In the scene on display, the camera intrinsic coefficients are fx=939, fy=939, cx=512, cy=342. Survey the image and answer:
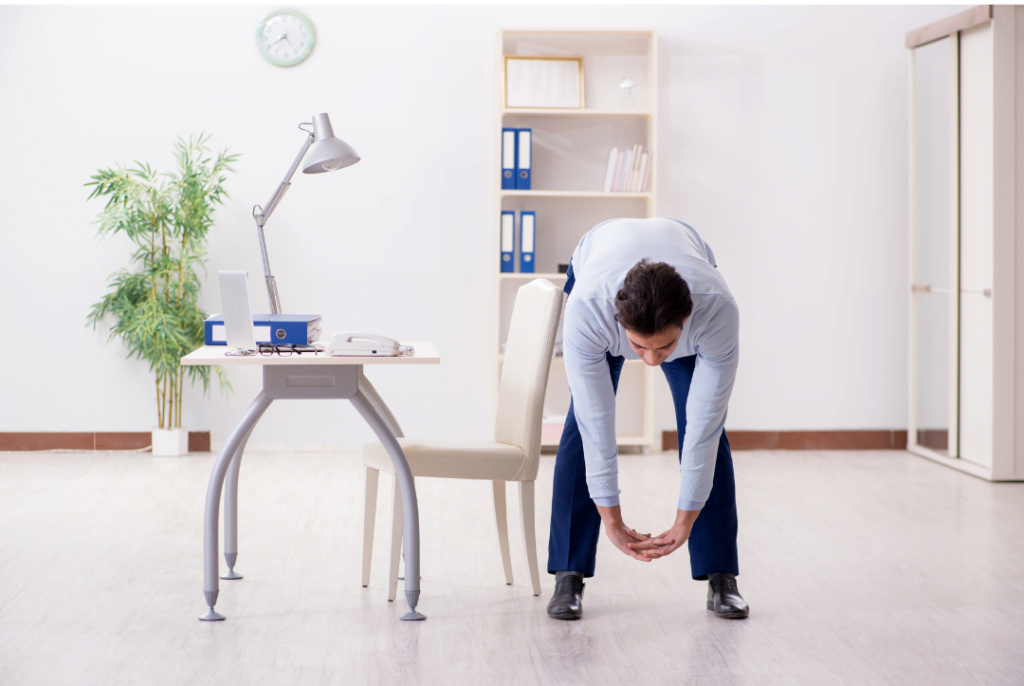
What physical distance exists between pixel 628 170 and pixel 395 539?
251 cm

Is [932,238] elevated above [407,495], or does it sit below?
above

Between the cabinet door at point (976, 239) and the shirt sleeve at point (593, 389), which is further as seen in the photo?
the cabinet door at point (976, 239)

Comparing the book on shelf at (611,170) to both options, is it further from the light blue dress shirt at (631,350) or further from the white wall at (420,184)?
the light blue dress shirt at (631,350)

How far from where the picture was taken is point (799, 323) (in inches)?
183

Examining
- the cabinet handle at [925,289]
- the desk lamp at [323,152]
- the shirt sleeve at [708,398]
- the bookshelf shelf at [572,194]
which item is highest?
the bookshelf shelf at [572,194]

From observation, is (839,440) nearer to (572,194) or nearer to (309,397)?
(572,194)

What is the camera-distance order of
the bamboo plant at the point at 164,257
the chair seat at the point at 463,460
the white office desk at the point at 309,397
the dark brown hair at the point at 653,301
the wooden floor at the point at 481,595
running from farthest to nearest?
1. the bamboo plant at the point at 164,257
2. the chair seat at the point at 463,460
3. the white office desk at the point at 309,397
4. the wooden floor at the point at 481,595
5. the dark brown hair at the point at 653,301

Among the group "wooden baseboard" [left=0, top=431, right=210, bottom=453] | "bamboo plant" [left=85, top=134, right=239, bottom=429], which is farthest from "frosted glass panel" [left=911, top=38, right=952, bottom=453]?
"wooden baseboard" [left=0, top=431, right=210, bottom=453]

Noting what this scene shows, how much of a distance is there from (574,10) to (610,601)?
3.07 metres

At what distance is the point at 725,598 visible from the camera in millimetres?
2330

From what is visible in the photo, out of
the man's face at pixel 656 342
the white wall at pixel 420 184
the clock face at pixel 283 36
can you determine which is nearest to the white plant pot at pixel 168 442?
the white wall at pixel 420 184

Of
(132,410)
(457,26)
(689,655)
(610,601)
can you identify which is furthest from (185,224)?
(689,655)

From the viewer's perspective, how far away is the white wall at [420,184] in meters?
4.41

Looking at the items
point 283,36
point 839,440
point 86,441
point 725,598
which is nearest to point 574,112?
point 283,36
